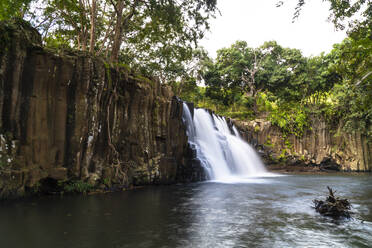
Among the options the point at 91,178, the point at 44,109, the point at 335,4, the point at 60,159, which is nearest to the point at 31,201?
the point at 60,159

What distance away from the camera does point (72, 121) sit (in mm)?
9094

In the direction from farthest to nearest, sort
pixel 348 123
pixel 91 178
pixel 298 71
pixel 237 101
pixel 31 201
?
pixel 237 101 → pixel 298 71 → pixel 348 123 → pixel 91 178 → pixel 31 201

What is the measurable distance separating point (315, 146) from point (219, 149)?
11669 mm

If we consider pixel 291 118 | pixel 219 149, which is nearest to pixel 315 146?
pixel 291 118

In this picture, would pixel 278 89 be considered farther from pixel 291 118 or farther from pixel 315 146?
pixel 315 146

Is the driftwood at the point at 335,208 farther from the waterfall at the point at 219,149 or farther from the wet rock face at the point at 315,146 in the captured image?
the wet rock face at the point at 315,146

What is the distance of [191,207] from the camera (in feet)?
23.4

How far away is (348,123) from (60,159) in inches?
897

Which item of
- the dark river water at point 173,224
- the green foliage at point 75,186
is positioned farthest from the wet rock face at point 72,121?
the dark river water at point 173,224

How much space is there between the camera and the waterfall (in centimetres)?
1577

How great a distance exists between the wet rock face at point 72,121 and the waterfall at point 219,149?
3.38 metres

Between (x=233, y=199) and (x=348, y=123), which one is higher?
(x=348, y=123)

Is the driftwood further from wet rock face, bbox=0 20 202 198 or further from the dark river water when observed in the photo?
wet rock face, bbox=0 20 202 198

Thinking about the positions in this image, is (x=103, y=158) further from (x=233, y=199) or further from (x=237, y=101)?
(x=237, y=101)
